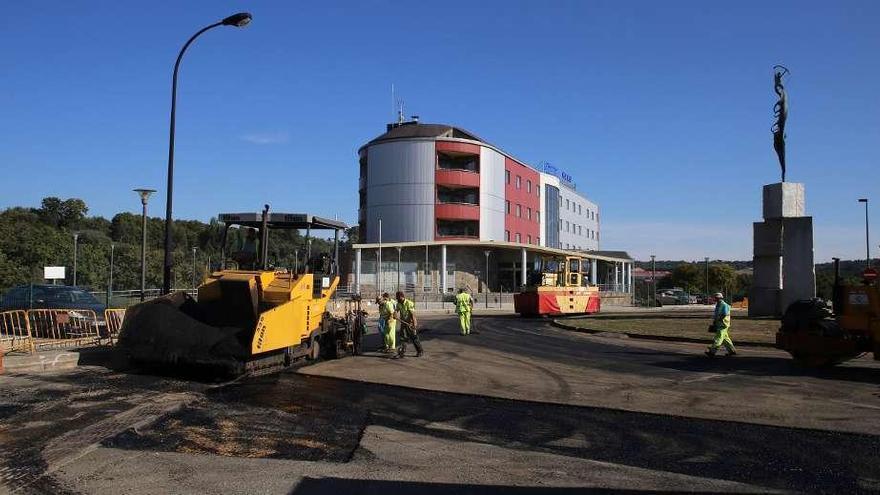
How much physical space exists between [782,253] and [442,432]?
26.7 metres

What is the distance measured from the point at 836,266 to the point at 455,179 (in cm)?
4775

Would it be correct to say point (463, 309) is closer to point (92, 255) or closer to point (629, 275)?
point (92, 255)

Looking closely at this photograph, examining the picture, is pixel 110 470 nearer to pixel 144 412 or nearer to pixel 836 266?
pixel 144 412

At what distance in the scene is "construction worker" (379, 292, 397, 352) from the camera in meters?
16.3

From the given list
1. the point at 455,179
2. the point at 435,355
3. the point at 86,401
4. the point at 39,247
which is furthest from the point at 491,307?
the point at 86,401

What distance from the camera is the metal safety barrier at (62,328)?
16000mm

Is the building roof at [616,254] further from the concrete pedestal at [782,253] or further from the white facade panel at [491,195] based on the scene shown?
the concrete pedestal at [782,253]

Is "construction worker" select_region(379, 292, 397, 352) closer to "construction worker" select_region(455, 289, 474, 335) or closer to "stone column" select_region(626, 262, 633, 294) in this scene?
"construction worker" select_region(455, 289, 474, 335)

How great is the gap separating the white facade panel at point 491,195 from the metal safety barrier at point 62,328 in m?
46.2

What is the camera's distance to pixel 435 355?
54.9 feet

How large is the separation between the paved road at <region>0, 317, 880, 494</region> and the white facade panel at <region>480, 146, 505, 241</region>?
1951 inches

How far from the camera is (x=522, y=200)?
7194cm

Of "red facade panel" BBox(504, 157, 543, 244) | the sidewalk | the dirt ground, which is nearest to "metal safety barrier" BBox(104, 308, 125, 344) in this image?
the sidewalk

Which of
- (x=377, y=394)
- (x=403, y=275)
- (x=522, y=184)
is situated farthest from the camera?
(x=522, y=184)
